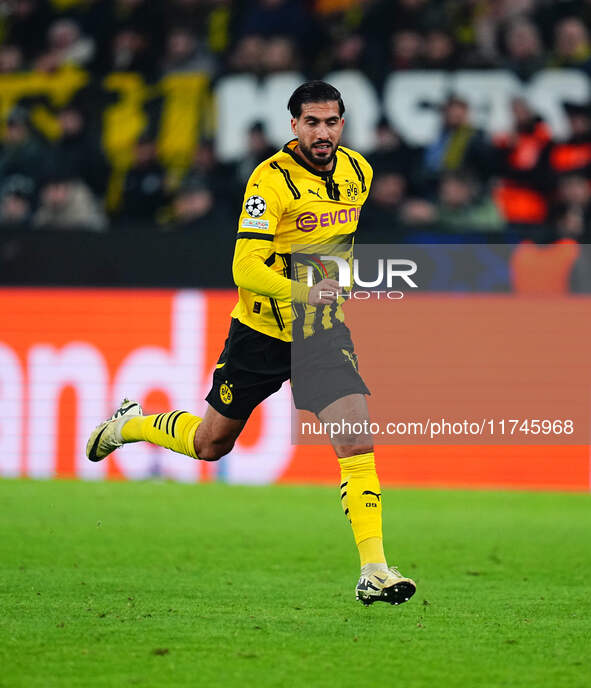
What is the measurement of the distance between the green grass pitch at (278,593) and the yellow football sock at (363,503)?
1.01ft

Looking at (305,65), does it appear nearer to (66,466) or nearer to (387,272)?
(387,272)

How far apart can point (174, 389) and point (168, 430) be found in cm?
454

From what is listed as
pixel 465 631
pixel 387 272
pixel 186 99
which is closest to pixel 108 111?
pixel 186 99

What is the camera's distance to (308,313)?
5.73m

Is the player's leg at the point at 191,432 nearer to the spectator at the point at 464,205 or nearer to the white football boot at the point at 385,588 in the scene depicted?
the white football boot at the point at 385,588

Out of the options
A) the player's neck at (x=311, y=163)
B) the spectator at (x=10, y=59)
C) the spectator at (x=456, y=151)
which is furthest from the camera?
the spectator at (x=10, y=59)

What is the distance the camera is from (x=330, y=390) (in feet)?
18.3

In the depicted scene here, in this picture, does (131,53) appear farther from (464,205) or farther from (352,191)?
(352,191)

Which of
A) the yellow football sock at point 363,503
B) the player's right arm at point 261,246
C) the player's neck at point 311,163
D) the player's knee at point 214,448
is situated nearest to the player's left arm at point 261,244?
the player's right arm at point 261,246

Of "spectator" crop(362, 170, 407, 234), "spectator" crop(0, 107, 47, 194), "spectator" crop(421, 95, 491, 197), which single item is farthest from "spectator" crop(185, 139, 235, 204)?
"spectator" crop(421, 95, 491, 197)

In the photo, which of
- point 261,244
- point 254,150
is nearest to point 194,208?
point 254,150

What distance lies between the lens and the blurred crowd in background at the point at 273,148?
11.2 meters

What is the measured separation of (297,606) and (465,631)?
857 millimetres

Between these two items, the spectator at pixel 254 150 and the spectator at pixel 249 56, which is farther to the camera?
the spectator at pixel 249 56
